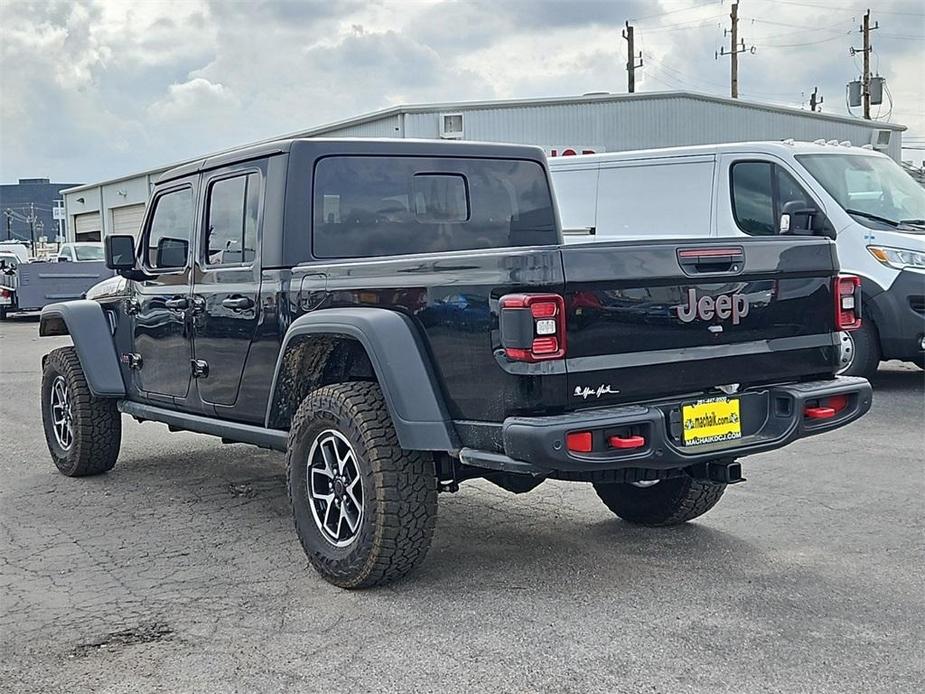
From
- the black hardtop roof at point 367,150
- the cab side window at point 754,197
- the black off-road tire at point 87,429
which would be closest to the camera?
the black hardtop roof at point 367,150

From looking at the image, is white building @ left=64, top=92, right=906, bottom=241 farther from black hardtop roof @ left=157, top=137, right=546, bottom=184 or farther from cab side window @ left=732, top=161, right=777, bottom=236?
black hardtop roof @ left=157, top=137, right=546, bottom=184

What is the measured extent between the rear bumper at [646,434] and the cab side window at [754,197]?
5.75 metres

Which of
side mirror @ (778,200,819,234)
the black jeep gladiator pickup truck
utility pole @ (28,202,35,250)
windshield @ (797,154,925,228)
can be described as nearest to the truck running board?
the black jeep gladiator pickup truck

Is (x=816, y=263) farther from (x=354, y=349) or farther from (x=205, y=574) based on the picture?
(x=205, y=574)

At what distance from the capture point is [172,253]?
618 cm

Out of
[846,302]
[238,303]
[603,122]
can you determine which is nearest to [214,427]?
[238,303]

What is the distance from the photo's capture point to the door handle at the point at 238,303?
5410 millimetres

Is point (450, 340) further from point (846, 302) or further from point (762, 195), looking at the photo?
point (762, 195)

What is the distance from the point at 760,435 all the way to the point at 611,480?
65cm

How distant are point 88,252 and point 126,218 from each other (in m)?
19.1

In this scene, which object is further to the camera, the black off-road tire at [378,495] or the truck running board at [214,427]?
the truck running board at [214,427]

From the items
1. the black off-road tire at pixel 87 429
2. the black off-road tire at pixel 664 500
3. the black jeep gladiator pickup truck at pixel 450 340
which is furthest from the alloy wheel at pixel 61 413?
the black off-road tire at pixel 664 500

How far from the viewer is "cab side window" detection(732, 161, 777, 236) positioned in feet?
33.4

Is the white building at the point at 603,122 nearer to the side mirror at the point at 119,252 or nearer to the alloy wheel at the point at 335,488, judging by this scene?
the side mirror at the point at 119,252
